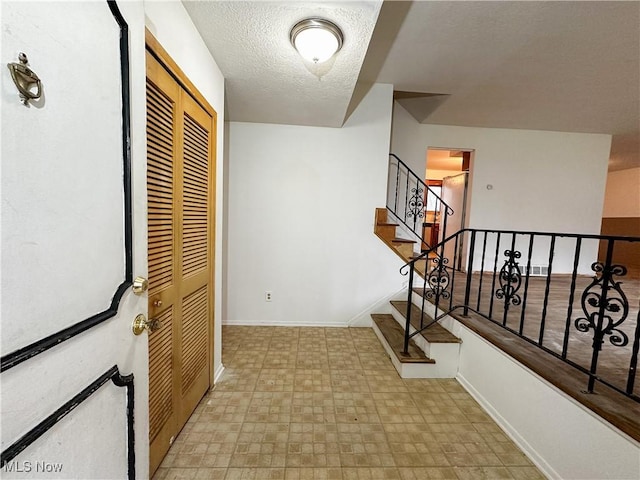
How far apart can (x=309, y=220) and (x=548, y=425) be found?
2.64 meters

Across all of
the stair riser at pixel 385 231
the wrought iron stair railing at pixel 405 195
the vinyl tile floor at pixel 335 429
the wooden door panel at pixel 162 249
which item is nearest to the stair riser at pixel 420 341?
the vinyl tile floor at pixel 335 429

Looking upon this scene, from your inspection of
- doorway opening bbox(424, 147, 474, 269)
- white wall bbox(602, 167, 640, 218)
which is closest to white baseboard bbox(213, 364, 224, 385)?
doorway opening bbox(424, 147, 474, 269)

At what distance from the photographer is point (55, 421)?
0.58 metres

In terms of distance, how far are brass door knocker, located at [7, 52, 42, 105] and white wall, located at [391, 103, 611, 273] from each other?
470cm

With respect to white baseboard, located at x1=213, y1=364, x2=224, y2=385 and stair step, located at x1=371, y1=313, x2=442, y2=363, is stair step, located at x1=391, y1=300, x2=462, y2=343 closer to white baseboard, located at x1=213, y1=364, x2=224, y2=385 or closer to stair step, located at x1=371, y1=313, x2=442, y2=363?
stair step, located at x1=371, y1=313, x2=442, y2=363

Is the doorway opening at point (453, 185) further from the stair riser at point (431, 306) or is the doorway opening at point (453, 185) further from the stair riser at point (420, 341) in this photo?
the stair riser at point (420, 341)

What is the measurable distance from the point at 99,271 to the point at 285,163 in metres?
2.71

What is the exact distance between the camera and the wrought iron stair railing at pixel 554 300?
1.32 metres

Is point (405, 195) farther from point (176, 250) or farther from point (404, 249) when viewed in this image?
point (176, 250)

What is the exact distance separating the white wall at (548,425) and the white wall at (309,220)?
4.90 feet

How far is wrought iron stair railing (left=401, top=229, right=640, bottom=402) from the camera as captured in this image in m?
1.32

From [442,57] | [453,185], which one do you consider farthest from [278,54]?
[453,185]

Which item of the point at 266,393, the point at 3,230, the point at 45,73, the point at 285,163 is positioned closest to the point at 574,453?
the point at 266,393

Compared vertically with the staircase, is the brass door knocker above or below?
above
